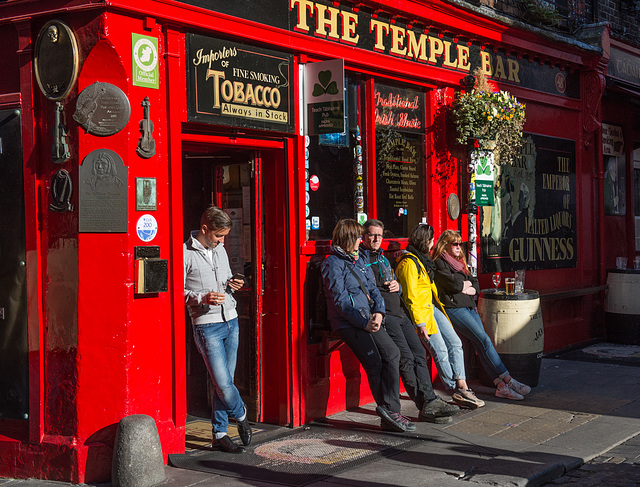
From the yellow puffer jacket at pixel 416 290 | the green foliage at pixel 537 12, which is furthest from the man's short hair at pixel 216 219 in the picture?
the green foliage at pixel 537 12

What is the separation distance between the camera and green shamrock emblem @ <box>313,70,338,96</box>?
7.19m

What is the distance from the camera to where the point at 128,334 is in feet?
19.2

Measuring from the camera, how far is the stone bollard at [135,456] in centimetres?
545

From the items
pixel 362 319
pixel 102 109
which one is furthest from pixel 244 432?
pixel 102 109

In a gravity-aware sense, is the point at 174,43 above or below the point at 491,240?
above

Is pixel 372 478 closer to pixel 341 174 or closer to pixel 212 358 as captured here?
pixel 212 358

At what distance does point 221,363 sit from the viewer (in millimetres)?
6289

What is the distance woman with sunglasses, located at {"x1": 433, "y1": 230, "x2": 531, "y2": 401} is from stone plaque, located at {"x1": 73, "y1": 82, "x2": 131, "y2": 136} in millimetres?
3619

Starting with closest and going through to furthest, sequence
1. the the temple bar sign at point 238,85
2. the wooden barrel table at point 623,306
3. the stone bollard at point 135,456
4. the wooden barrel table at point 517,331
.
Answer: the stone bollard at point 135,456 < the the temple bar sign at point 238,85 < the wooden barrel table at point 517,331 < the wooden barrel table at point 623,306

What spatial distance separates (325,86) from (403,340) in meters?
2.43

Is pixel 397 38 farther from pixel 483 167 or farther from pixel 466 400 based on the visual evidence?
pixel 466 400

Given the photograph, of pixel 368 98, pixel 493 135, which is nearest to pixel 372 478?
pixel 368 98

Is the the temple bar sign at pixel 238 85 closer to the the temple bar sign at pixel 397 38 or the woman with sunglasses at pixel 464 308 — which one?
the the temple bar sign at pixel 397 38

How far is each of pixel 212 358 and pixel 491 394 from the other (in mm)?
3518
